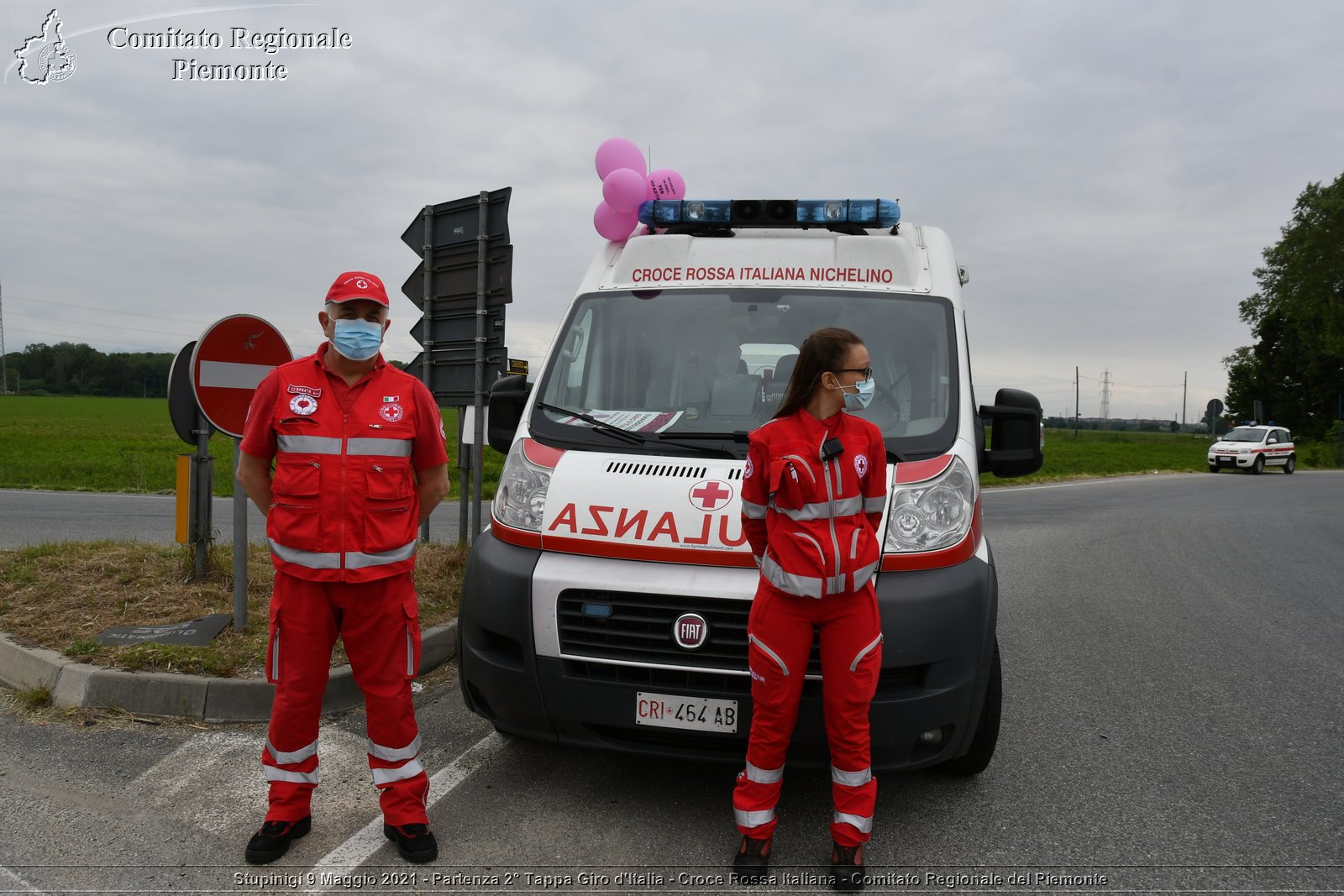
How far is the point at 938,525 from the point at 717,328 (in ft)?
4.70

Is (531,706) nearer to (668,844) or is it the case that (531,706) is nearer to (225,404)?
(668,844)

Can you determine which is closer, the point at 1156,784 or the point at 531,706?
the point at 531,706

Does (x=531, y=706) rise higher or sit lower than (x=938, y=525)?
lower

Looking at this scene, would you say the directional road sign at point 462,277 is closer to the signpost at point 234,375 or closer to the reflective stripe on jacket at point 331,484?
the signpost at point 234,375

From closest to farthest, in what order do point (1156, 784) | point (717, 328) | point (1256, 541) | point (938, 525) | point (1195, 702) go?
point (938, 525)
point (1156, 784)
point (717, 328)
point (1195, 702)
point (1256, 541)

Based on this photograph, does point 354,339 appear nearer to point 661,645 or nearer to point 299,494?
point 299,494

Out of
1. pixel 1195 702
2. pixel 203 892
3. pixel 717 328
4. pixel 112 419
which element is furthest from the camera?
Result: pixel 112 419

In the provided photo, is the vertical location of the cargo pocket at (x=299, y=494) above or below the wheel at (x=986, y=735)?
above

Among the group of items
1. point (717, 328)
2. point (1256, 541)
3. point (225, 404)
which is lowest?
point (1256, 541)

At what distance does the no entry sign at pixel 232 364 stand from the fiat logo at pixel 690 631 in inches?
117

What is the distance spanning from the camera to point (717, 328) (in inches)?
175

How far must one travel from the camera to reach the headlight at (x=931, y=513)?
11.4 ft

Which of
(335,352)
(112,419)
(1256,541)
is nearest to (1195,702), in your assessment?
(335,352)

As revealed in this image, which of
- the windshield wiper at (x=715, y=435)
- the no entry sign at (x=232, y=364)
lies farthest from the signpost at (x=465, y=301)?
the windshield wiper at (x=715, y=435)
